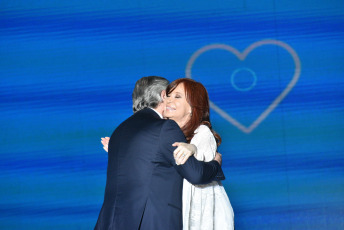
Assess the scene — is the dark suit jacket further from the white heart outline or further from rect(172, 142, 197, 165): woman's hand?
the white heart outline

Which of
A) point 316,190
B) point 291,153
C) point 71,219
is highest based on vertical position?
point 291,153

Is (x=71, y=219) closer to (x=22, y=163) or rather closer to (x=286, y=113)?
(x=22, y=163)

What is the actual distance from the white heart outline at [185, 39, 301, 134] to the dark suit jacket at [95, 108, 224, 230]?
1.66 m

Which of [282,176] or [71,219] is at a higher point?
[282,176]

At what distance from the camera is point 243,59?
3.73 meters

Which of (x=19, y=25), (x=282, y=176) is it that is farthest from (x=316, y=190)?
(x=19, y=25)

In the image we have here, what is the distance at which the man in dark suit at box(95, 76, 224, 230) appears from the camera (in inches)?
78.4

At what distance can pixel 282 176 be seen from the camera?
12.2 feet

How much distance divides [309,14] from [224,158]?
1412 millimetres

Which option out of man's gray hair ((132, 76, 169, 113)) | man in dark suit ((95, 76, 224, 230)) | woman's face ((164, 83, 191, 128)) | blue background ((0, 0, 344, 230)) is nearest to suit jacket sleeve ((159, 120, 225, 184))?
man in dark suit ((95, 76, 224, 230))

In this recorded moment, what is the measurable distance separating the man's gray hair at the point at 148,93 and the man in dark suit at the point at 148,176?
165mm

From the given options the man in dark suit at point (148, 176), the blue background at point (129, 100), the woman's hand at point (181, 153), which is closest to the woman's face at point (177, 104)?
the man in dark suit at point (148, 176)

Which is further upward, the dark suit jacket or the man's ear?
the man's ear

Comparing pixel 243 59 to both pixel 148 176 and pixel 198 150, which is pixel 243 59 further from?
pixel 148 176
